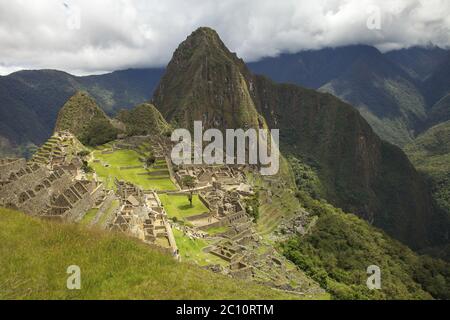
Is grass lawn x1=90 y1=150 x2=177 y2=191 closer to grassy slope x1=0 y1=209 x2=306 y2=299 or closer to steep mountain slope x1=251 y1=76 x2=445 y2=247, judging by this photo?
grassy slope x1=0 y1=209 x2=306 y2=299

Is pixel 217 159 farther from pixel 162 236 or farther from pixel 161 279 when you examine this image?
pixel 161 279

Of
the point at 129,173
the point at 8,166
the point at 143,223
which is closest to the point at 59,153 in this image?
the point at 129,173

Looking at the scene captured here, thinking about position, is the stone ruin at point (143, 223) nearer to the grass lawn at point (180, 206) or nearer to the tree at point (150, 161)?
the grass lawn at point (180, 206)

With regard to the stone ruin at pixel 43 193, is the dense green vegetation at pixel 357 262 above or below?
below

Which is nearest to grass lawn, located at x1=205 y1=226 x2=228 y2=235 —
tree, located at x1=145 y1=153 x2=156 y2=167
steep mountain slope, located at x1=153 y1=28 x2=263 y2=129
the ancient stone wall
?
the ancient stone wall

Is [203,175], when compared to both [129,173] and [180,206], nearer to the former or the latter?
[129,173]

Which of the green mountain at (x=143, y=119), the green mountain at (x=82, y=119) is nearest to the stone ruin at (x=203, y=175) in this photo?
the green mountain at (x=82, y=119)

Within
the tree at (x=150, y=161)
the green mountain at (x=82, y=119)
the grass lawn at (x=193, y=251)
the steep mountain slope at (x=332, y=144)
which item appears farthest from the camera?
the steep mountain slope at (x=332, y=144)
